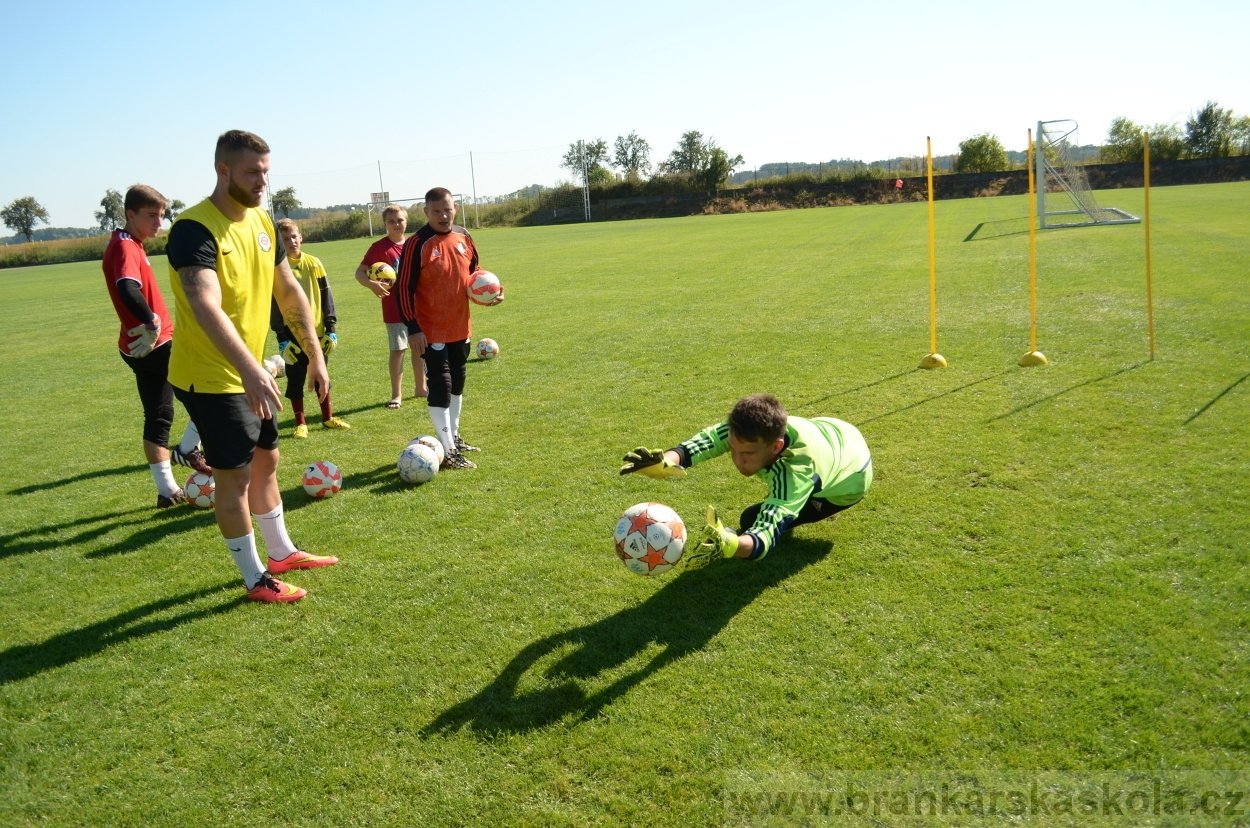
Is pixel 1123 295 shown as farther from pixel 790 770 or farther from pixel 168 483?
pixel 168 483

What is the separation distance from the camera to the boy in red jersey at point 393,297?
28.9ft

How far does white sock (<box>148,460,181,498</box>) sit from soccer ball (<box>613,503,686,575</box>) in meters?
4.21

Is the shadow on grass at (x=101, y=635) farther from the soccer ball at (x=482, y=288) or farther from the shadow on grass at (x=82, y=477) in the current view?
the shadow on grass at (x=82, y=477)

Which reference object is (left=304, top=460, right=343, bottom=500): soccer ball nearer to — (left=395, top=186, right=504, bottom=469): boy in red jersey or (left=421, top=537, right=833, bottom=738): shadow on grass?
(left=395, top=186, right=504, bottom=469): boy in red jersey

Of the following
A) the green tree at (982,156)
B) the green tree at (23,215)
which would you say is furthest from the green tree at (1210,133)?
the green tree at (23,215)

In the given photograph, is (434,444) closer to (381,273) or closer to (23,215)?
(381,273)

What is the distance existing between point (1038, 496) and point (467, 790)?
13.7 feet

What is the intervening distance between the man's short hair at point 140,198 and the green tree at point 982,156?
62676 millimetres

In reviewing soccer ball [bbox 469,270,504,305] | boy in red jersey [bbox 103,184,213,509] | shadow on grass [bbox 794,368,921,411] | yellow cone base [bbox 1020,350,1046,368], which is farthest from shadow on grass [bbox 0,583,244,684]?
yellow cone base [bbox 1020,350,1046,368]

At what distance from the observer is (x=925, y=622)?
13.5 ft

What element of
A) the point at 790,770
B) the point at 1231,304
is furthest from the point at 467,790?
the point at 1231,304

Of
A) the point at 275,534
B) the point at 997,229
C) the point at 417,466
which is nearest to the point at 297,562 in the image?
the point at 275,534

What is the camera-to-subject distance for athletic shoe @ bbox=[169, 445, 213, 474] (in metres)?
6.88

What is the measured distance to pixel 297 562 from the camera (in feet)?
17.1
